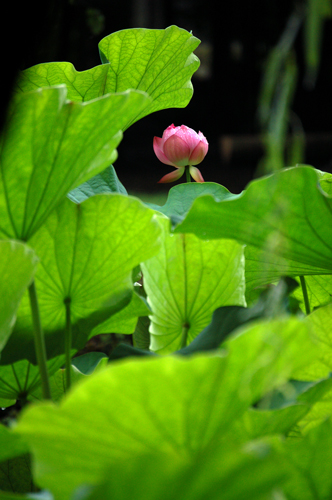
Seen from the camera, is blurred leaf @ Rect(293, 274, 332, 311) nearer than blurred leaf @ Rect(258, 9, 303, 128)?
No

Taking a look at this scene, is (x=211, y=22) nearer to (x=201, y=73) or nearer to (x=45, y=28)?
(x=201, y=73)

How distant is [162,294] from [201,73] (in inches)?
237

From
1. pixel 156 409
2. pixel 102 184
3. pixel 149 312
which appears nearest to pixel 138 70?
pixel 102 184

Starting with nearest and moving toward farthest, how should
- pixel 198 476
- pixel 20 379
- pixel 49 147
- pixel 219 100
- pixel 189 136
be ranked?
pixel 198 476 < pixel 49 147 < pixel 20 379 < pixel 189 136 < pixel 219 100

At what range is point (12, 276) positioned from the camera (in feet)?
0.74

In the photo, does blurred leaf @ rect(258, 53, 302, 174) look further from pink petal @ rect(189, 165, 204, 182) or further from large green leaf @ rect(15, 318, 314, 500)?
pink petal @ rect(189, 165, 204, 182)

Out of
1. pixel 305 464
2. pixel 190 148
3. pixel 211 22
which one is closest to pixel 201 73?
pixel 211 22

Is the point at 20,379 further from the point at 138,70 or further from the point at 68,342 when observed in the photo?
the point at 138,70

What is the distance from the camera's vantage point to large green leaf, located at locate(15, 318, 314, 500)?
162mm

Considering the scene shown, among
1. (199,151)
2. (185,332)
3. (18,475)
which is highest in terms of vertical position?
(199,151)

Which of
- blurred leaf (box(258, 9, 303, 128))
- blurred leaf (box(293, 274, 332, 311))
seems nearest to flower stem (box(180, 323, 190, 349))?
blurred leaf (box(293, 274, 332, 311))

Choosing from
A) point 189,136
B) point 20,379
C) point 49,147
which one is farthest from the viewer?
point 189,136

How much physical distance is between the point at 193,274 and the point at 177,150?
221 mm

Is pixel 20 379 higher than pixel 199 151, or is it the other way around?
pixel 199 151
